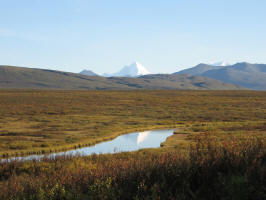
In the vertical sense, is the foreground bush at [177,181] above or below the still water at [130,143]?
above

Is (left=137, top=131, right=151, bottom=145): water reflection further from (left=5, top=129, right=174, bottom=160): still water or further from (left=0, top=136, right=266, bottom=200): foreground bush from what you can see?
(left=0, top=136, right=266, bottom=200): foreground bush

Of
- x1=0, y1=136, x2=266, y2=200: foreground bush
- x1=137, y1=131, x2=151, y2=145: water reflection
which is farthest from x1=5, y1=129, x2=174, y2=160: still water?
x1=0, y1=136, x2=266, y2=200: foreground bush

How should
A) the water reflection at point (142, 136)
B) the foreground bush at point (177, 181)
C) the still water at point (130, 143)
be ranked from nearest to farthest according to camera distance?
the foreground bush at point (177, 181) < the still water at point (130, 143) < the water reflection at point (142, 136)

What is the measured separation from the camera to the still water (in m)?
24.2

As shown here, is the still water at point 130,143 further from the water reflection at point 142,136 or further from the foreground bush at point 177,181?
the foreground bush at point 177,181

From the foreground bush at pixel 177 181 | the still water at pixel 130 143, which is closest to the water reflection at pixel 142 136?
the still water at pixel 130 143

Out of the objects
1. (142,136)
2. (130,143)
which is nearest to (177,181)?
(130,143)

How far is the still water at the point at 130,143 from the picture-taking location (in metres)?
24.2

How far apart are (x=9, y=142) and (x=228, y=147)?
828 inches

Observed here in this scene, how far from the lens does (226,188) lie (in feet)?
22.4

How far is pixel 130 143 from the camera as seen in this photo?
2748cm

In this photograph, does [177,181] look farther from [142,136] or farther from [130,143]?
[142,136]

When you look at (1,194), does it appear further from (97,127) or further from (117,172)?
(97,127)

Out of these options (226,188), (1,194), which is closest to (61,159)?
(1,194)
